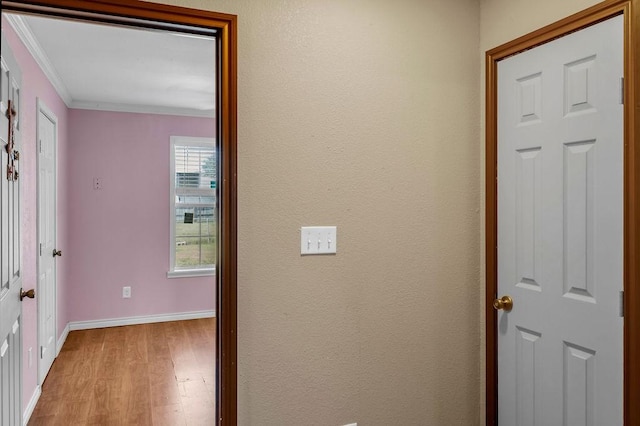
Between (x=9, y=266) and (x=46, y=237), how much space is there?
2115 mm

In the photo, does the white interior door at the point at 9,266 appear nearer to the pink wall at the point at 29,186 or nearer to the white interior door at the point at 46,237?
the pink wall at the point at 29,186

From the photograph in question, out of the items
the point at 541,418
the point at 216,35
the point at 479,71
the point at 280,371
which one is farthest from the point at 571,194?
the point at 216,35

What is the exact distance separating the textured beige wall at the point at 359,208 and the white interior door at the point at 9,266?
856mm

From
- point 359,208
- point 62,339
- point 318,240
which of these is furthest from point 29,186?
point 359,208

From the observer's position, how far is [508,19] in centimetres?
190

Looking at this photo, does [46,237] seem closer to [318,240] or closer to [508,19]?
[318,240]

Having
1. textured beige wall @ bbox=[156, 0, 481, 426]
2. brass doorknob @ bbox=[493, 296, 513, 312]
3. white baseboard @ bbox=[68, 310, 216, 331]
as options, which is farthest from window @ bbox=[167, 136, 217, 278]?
brass doorknob @ bbox=[493, 296, 513, 312]

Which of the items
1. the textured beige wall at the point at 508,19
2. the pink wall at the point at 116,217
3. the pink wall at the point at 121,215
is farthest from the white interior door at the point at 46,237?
the textured beige wall at the point at 508,19

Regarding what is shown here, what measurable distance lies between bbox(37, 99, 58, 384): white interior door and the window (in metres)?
1.36

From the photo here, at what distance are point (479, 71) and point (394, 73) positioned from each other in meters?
0.46

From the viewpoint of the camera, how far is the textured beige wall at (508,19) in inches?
65.4

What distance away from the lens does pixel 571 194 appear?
5.31 feet

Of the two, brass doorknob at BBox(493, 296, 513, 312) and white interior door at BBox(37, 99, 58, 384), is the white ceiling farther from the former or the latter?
brass doorknob at BBox(493, 296, 513, 312)

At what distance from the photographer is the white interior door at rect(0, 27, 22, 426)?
63.8 inches
